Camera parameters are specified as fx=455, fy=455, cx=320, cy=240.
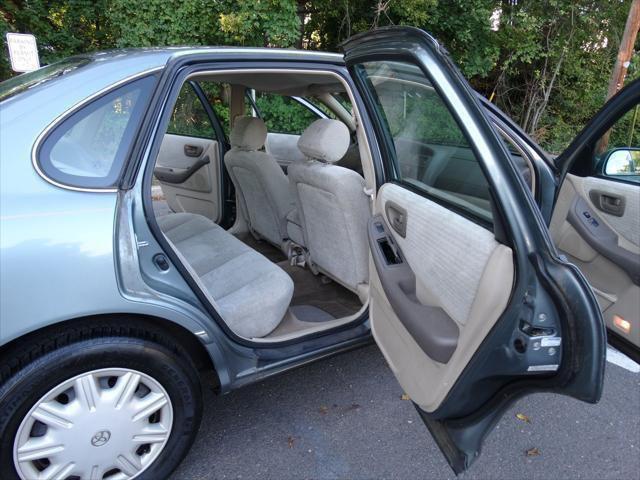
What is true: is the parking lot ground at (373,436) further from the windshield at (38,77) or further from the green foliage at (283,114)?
the green foliage at (283,114)

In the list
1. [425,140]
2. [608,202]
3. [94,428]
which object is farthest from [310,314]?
[608,202]

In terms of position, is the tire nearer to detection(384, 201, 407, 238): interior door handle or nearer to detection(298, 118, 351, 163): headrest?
detection(384, 201, 407, 238): interior door handle

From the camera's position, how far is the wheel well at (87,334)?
1442 mm

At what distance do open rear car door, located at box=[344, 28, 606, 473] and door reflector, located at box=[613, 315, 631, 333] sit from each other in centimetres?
77

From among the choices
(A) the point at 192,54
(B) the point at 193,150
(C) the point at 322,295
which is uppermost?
(A) the point at 192,54

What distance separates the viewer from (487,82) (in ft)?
32.4

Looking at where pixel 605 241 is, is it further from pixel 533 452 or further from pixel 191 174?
pixel 191 174

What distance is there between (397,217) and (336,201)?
0.43 m

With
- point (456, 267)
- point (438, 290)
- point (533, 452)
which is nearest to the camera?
point (456, 267)

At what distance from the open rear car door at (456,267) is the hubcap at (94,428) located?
1.01m

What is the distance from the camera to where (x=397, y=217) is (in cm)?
194

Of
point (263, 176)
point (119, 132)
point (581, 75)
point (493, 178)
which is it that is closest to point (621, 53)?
point (581, 75)

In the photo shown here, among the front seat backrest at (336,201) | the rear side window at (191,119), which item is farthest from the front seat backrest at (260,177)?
the rear side window at (191,119)

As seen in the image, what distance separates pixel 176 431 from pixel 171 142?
121 inches
